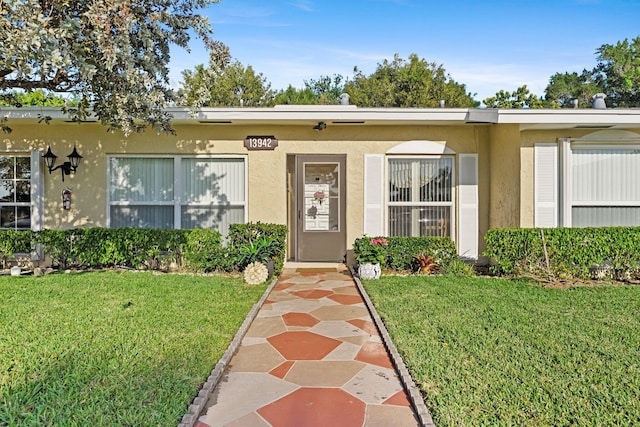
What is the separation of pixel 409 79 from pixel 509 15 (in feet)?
47.4

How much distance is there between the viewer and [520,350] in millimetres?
3771

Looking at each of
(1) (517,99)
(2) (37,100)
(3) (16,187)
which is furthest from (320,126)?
(1) (517,99)

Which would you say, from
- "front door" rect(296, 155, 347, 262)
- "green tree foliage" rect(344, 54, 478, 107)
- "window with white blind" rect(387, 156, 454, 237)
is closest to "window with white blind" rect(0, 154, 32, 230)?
"front door" rect(296, 155, 347, 262)

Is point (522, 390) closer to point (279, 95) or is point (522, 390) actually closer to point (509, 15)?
point (509, 15)

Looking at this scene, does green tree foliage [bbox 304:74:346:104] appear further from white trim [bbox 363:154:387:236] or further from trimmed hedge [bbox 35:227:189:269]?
trimmed hedge [bbox 35:227:189:269]

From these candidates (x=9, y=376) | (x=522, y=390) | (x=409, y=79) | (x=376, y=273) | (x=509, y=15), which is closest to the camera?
(x=522, y=390)

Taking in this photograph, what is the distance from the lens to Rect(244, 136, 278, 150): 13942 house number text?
8.27 metres

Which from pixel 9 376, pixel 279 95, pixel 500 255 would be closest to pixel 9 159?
pixel 9 376

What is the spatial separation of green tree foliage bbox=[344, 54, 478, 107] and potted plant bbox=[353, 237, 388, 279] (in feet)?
62.5

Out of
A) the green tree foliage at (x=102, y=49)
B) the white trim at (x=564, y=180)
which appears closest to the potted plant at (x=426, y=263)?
the white trim at (x=564, y=180)

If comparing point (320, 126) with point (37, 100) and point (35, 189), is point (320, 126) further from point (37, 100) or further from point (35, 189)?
point (37, 100)

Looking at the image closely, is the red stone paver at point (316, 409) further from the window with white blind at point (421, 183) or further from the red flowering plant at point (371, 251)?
the window with white blind at point (421, 183)

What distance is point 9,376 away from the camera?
3.26 meters

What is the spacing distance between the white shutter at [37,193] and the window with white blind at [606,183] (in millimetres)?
9944
